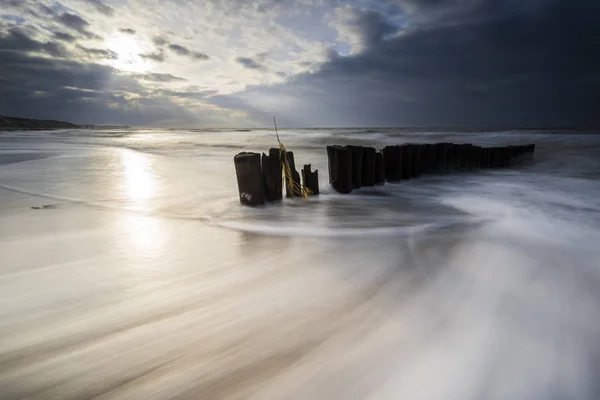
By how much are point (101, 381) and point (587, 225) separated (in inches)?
186

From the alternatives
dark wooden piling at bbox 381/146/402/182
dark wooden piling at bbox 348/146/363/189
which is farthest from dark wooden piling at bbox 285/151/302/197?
dark wooden piling at bbox 381/146/402/182

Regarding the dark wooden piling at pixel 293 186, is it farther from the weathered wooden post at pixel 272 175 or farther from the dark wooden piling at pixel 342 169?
the dark wooden piling at pixel 342 169

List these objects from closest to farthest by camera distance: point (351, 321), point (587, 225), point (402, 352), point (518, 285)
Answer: point (402, 352) < point (351, 321) < point (518, 285) < point (587, 225)

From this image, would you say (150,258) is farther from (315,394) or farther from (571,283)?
(571,283)

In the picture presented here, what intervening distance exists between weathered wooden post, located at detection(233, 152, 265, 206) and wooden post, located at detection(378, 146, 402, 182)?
333cm

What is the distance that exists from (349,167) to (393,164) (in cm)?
178

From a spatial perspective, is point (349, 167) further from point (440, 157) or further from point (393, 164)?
point (440, 157)

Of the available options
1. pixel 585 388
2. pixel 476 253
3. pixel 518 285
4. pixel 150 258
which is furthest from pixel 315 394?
pixel 476 253

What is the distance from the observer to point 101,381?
4.48ft

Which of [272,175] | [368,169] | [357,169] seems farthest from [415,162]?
[272,175]

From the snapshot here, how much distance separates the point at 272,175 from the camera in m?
4.82

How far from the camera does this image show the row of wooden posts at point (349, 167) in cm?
457

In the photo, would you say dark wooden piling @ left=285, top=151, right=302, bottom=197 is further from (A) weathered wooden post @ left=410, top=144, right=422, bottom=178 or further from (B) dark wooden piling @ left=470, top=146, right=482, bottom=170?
(B) dark wooden piling @ left=470, top=146, right=482, bottom=170

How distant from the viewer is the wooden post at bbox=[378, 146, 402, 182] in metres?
6.99
